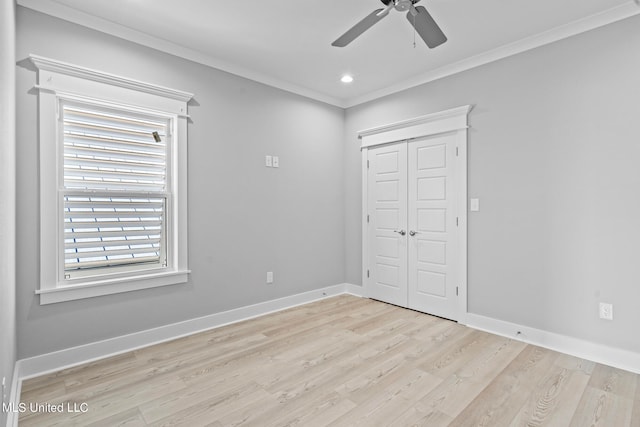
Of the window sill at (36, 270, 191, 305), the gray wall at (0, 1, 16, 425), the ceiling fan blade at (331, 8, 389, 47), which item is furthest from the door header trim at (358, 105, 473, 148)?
the gray wall at (0, 1, 16, 425)

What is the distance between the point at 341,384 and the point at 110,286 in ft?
6.61

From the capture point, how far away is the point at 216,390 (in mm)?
2230

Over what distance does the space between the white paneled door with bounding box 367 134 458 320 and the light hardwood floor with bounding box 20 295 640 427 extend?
2.30 feet

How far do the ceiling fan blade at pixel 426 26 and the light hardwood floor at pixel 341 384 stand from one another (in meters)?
2.39

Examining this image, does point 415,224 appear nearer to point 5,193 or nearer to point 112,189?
point 112,189

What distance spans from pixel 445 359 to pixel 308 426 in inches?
52.8

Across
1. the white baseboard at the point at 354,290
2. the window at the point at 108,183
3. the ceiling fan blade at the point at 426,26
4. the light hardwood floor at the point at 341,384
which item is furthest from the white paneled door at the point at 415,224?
the window at the point at 108,183

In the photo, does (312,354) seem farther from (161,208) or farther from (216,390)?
(161,208)

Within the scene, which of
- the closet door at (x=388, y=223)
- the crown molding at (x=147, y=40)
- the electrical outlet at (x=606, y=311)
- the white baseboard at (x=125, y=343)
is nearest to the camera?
the white baseboard at (x=125, y=343)

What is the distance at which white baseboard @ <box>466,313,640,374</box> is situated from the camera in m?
2.52

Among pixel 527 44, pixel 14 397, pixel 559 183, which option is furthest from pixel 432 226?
pixel 14 397

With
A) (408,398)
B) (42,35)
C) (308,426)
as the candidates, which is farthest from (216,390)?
(42,35)

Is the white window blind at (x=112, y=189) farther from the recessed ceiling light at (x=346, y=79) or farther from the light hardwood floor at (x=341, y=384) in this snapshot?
the recessed ceiling light at (x=346, y=79)

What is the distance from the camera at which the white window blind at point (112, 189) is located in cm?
262
